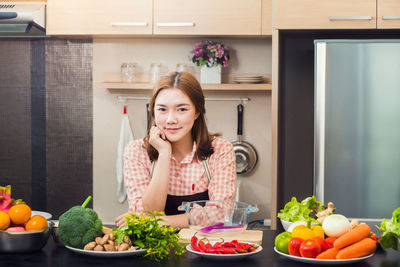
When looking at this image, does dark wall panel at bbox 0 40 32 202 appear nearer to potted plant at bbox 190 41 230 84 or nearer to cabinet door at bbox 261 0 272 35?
potted plant at bbox 190 41 230 84

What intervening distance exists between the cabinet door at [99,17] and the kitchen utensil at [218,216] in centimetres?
185

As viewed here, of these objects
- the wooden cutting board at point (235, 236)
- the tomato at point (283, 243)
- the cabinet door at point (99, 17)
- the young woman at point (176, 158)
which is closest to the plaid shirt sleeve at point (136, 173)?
the young woman at point (176, 158)

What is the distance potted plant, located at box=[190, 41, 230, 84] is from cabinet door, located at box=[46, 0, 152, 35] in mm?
329

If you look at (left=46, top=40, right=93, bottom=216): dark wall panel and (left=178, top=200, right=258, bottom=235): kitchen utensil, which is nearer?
(left=178, top=200, right=258, bottom=235): kitchen utensil

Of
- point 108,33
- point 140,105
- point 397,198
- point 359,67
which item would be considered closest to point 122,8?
point 108,33

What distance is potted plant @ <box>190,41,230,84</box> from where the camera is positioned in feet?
10.6

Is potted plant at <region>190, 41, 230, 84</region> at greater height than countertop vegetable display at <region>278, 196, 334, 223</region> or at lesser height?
greater

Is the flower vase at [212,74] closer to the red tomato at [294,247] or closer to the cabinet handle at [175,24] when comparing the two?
the cabinet handle at [175,24]

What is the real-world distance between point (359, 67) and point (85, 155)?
73.4 inches

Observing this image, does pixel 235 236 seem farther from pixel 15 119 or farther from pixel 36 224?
pixel 15 119

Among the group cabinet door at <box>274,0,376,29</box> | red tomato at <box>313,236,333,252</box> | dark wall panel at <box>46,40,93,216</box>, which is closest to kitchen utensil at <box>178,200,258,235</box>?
red tomato at <box>313,236,333,252</box>

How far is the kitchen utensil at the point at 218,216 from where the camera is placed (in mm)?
1517

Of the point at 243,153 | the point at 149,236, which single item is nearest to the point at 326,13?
the point at 243,153

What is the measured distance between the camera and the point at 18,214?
4.66 feet
